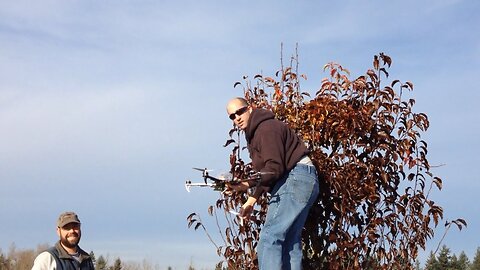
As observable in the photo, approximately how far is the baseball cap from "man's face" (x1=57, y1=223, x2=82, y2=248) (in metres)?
0.03

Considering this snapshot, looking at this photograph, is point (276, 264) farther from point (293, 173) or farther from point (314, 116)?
point (314, 116)

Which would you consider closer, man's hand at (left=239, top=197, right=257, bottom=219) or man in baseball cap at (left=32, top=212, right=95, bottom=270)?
man in baseball cap at (left=32, top=212, right=95, bottom=270)

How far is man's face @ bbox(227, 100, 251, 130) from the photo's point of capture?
6125 mm

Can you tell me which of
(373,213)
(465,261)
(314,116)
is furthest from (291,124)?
(465,261)

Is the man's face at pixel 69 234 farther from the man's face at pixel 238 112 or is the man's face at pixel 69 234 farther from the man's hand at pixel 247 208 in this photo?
the man's face at pixel 238 112

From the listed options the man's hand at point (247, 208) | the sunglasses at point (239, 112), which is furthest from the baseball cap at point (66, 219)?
the sunglasses at point (239, 112)

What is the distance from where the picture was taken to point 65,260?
5.47 meters

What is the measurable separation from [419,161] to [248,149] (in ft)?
5.55

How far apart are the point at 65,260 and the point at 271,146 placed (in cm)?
180

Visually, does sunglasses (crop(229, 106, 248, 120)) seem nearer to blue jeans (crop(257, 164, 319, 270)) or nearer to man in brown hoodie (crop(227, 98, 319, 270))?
man in brown hoodie (crop(227, 98, 319, 270))

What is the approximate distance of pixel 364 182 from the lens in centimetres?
652

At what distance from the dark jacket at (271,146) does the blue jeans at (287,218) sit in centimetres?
10

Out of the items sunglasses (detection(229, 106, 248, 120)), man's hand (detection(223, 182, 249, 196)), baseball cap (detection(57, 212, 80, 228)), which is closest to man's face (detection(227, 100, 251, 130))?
sunglasses (detection(229, 106, 248, 120))

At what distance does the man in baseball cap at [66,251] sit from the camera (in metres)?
5.40
